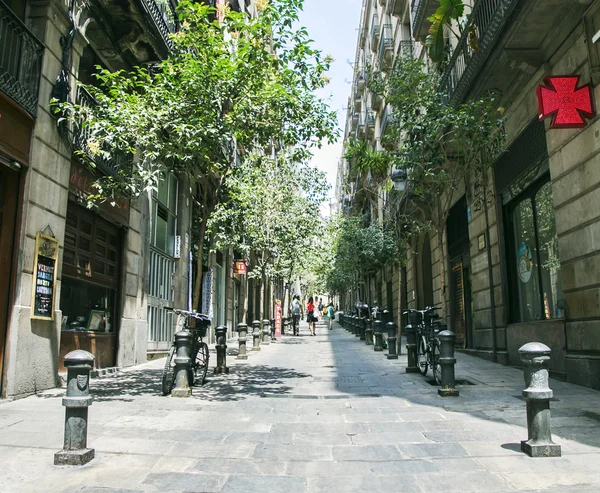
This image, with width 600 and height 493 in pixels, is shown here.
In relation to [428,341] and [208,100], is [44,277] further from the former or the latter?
[428,341]

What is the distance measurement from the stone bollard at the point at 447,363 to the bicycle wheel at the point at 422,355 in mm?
1905

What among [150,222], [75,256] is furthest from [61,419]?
[150,222]

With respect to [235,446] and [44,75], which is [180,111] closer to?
[44,75]

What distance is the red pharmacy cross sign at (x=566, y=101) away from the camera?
7508 mm

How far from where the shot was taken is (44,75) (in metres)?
7.96

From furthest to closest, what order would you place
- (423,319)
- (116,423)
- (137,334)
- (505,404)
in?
(137,334) → (423,319) → (505,404) → (116,423)

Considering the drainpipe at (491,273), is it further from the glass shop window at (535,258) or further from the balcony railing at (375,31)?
the balcony railing at (375,31)

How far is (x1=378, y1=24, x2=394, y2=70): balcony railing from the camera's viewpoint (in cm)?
2617

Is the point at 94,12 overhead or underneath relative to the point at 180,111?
overhead

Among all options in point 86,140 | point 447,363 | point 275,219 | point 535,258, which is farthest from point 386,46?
point 447,363

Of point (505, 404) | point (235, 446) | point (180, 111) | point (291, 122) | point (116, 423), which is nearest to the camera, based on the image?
point (235, 446)

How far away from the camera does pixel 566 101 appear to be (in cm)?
764

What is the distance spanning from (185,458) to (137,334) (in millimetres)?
7462

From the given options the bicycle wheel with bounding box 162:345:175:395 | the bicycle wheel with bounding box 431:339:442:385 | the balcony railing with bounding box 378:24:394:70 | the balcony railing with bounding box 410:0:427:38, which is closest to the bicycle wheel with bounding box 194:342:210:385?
the bicycle wheel with bounding box 162:345:175:395
